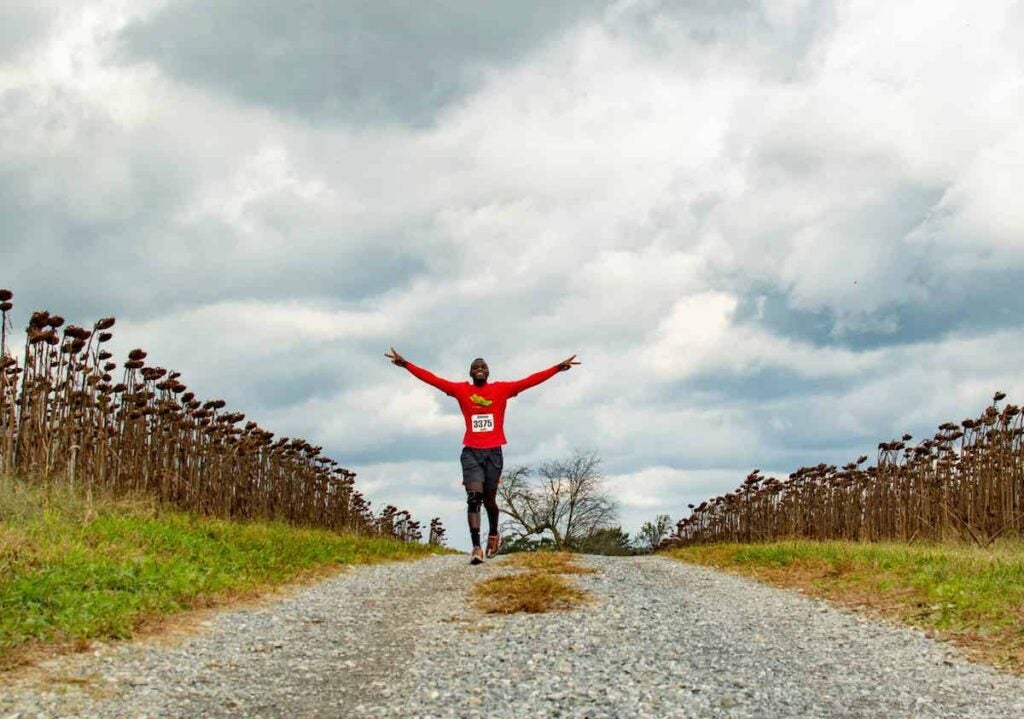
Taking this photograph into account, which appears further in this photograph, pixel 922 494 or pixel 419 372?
pixel 922 494

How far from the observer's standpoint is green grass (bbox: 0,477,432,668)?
324 inches

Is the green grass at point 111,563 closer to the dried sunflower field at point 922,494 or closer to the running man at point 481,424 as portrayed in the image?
the running man at point 481,424

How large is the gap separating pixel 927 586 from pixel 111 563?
1002 centimetres

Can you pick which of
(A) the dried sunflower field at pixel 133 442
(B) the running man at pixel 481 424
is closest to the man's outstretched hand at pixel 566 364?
(B) the running man at pixel 481 424

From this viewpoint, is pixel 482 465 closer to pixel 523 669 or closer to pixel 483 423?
pixel 483 423

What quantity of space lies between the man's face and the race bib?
24.4 inches

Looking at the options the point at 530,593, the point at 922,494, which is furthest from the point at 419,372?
the point at 922,494

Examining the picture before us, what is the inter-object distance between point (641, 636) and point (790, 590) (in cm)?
545

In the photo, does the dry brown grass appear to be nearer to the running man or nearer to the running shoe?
the running man

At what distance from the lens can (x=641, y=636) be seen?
8.30 metres

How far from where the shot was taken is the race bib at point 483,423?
47.3 feet

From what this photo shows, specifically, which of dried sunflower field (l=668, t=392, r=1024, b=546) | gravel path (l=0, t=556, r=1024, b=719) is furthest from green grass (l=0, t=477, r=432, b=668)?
dried sunflower field (l=668, t=392, r=1024, b=546)

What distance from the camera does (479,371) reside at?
14.6 metres

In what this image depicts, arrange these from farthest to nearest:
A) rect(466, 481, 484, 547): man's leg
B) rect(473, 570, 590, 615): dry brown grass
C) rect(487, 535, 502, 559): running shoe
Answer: rect(487, 535, 502, 559): running shoe, rect(466, 481, 484, 547): man's leg, rect(473, 570, 590, 615): dry brown grass
